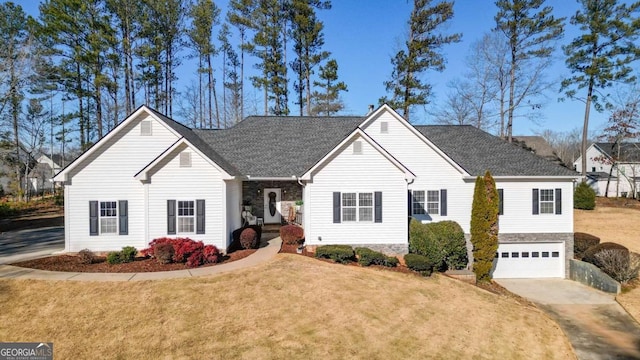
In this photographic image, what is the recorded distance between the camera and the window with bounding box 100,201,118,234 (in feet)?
44.8

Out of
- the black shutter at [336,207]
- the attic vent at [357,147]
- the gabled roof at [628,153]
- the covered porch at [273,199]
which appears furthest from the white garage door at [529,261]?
the gabled roof at [628,153]

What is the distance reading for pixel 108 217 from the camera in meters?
13.7

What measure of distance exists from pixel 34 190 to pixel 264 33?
49.0 metres

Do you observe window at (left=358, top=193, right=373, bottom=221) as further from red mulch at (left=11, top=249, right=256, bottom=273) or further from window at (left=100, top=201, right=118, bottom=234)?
window at (left=100, top=201, right=118, bottom=234)

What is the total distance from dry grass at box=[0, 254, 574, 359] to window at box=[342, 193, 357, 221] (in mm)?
3202

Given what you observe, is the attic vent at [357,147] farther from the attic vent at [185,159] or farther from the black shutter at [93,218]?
the black shutter at [93,218]

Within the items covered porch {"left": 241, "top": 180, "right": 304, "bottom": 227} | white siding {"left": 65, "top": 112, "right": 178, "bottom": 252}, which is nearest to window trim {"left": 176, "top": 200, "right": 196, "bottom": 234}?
white siding {"left": 65, "top": 112, "right": 178, "bottom": 252}

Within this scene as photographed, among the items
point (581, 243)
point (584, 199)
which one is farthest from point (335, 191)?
point (584, 199)

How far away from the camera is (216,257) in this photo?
1302 cm

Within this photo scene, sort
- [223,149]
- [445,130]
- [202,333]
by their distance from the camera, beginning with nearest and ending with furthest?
[202,333], [223,149], [445,130]

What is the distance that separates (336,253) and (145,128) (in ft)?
33.7

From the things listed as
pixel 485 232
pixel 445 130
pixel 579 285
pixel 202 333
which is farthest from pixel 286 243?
pixel 579 285

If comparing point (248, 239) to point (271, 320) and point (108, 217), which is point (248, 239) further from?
point (108, 217)

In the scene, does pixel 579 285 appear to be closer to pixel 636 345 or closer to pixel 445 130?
pixel 636 345
